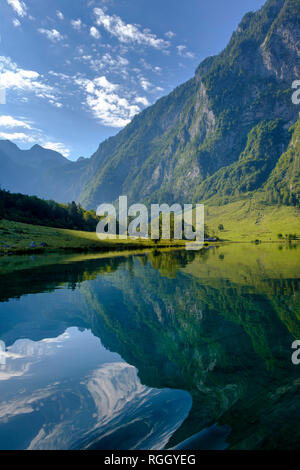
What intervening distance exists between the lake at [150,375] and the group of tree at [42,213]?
12553 centimetres

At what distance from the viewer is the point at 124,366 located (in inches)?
412

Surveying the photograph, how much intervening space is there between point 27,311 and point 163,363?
1260 centimetres

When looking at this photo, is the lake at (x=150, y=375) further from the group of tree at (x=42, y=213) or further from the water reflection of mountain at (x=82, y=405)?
the group of tree at (x=42, y=213)

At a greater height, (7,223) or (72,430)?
Result: (7,223)

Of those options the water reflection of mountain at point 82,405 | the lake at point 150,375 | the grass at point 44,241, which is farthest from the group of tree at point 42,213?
the water reflection of mountain at point 82,405

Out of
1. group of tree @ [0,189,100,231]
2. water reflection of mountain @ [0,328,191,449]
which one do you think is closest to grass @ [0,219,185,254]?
group of tree @ [0,189,100,231]

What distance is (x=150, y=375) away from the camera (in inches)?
384

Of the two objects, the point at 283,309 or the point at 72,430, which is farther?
the point at 283,309

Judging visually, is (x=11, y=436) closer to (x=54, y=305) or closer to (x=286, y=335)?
(x=286, y=335)

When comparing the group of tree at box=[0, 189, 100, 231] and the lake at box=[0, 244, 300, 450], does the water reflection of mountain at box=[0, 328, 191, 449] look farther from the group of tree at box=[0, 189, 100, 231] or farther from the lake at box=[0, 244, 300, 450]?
the group of tree at box=[0, 189, 100, 231]

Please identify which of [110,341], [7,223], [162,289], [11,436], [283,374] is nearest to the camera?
[11,436]

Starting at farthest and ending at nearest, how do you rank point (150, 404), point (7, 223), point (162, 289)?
point (7, 223) < point (162, 289) < point (150, 404)

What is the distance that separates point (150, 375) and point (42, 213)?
15921 centimetres
